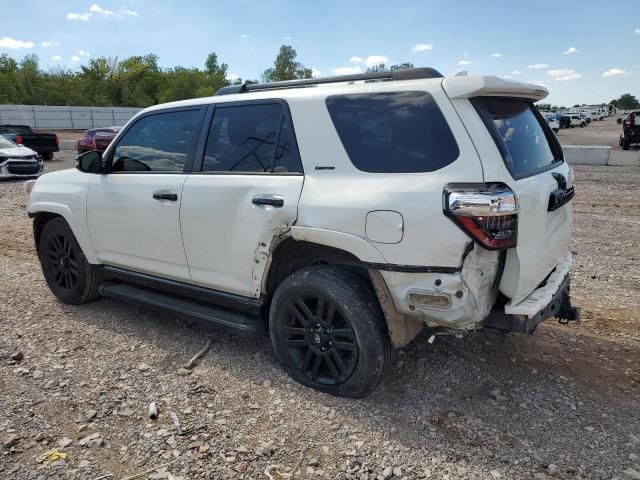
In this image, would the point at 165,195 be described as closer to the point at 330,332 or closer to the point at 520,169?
the point at 330,332

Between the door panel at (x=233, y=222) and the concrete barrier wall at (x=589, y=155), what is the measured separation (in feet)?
55.0

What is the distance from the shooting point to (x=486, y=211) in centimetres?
260

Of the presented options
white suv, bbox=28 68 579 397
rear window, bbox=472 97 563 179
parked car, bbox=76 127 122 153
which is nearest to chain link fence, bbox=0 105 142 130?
parked car, bbox=76 127 122 153

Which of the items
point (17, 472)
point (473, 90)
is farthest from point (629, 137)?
point (17, 472)

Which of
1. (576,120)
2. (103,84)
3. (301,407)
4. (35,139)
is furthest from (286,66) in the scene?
(301,407)

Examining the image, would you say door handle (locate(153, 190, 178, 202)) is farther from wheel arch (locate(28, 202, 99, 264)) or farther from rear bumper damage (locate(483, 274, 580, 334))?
rear bumper damage (locate(483, 274, 580, 334))

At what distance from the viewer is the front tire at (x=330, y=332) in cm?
304

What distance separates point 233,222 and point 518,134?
186 cm

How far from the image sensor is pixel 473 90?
110 inches

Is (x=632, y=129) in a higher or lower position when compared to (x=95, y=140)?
higher

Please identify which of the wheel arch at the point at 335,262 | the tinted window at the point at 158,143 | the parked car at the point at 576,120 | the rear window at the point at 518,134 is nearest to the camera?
the rear window at the point at 518,134

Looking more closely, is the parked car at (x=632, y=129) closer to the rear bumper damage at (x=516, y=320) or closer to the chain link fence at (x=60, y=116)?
the rear bumper damage at (x=516, y=320)

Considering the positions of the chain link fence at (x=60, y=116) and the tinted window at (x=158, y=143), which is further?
the chain link fence at (x=60, y=116)

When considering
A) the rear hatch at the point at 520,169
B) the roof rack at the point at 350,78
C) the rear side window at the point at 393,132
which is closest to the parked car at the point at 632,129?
the rear hatch at the point at 520,169
